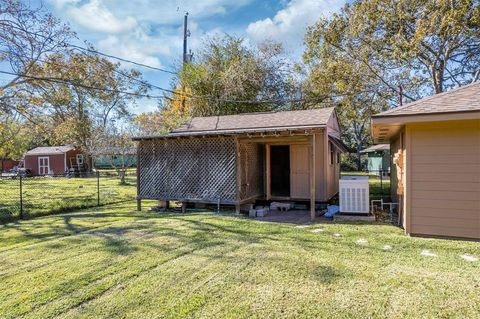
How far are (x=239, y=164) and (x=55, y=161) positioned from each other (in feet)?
91.6

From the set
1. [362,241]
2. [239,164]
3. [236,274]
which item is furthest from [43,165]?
[362,241]

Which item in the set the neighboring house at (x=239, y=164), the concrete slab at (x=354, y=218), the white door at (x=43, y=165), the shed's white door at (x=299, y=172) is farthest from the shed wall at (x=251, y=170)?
the white door at (x=43, y=165)

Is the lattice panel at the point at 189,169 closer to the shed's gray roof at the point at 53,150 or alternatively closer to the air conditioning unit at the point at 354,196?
the air conditioning unit at the point at 354,196

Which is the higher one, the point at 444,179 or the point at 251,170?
the point at 251,170

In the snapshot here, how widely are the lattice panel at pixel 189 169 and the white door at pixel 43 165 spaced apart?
25.6 metres

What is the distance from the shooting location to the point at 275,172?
11125mm

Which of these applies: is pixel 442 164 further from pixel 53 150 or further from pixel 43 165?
pixel 43 165

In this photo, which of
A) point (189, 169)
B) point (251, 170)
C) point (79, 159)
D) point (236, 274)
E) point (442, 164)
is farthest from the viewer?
point (79, 159)

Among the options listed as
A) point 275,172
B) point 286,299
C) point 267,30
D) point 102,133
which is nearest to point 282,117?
point 275,172

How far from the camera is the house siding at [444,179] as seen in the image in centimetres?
548

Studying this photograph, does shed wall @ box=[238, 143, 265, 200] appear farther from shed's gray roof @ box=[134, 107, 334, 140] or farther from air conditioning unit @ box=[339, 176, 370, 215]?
air conditioning unit @ box=[339, 176, 370, 215]

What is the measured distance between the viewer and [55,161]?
100 ft

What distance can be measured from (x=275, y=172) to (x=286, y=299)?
25.8ft

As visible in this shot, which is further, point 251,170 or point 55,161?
point 55,161
